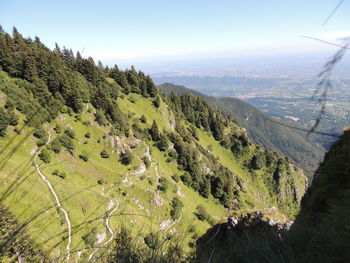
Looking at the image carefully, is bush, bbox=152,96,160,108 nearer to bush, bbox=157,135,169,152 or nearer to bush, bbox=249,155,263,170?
bush, bbox=157,135,169,152

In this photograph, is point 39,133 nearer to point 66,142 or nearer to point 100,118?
point 66,142

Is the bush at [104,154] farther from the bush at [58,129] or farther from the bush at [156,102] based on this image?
the bush at [156,102]

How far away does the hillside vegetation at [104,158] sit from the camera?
107 feet

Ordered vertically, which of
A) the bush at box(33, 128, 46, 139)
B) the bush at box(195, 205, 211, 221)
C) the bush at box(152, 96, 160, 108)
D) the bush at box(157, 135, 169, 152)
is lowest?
the bush at box(195, 205, 211, 221)

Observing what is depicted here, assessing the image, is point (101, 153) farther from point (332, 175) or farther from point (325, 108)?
point (325, 108)

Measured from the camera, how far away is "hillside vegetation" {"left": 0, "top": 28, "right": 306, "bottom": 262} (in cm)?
3247

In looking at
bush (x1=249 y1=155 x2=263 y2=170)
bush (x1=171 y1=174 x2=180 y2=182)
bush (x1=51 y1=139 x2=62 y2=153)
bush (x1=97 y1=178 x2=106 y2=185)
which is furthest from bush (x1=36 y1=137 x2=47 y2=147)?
bush (x1=249 y1=155 x2=263 y2=170)

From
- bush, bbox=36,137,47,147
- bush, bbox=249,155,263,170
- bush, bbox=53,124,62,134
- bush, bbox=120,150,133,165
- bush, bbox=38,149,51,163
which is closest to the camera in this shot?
bush, bbox=38,149,51,163

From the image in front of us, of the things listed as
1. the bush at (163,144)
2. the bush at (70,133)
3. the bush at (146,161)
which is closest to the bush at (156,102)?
the bush at (163,144)

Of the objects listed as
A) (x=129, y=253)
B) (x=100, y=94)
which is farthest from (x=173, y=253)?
(x=100, y=94)

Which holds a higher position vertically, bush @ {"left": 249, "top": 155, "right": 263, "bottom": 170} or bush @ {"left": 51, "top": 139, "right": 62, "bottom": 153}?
bush @ {"left": 51, "top": 139, "right": 62, "bottom": 153}

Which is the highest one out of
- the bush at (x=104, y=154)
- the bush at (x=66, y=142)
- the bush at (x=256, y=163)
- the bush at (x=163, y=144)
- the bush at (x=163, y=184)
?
the bush at (x=66, y=142)

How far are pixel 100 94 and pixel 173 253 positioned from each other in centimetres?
6296

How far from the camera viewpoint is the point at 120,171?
164 feet
